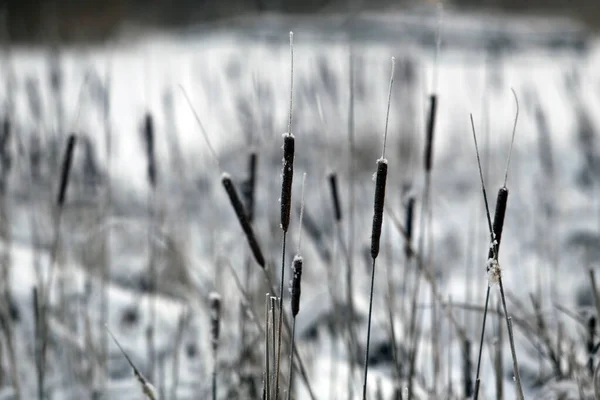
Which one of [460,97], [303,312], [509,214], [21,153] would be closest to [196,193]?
[509,214]

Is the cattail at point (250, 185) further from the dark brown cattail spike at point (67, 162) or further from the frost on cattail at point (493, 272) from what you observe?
the frost on cattail at point (493, 272)

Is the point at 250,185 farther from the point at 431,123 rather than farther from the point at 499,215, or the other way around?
the point at 499,215

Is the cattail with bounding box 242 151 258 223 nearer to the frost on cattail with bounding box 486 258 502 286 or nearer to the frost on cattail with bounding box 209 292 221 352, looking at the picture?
the frost on cattail with bounding box 209 292 221 352

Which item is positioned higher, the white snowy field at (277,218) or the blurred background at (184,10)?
the blurred background at (184,10)

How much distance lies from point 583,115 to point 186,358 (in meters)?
1.77

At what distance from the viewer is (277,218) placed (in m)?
1.57

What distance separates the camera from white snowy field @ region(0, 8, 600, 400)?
1.26 m

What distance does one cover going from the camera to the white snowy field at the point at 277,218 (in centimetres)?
126

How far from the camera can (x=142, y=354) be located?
1.53 meters

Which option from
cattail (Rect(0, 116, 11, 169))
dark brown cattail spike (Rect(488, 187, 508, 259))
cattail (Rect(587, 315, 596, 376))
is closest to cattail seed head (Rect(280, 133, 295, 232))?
dark brown cattail spike (Rect(488, 187, 508, 259))

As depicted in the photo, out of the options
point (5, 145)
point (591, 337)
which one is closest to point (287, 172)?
point (591, 337)

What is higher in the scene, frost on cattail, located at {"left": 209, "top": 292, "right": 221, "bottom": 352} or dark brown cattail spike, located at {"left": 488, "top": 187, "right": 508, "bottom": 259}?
dark brown cattail spike, located at {"left": 488, "top": 187, "right": 508, "bottom": 259}

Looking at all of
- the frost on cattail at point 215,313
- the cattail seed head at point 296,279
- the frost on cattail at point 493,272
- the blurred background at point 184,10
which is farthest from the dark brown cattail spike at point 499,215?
the blurred background at point 184,10

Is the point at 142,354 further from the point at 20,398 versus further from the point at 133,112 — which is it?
the point at 133,112
